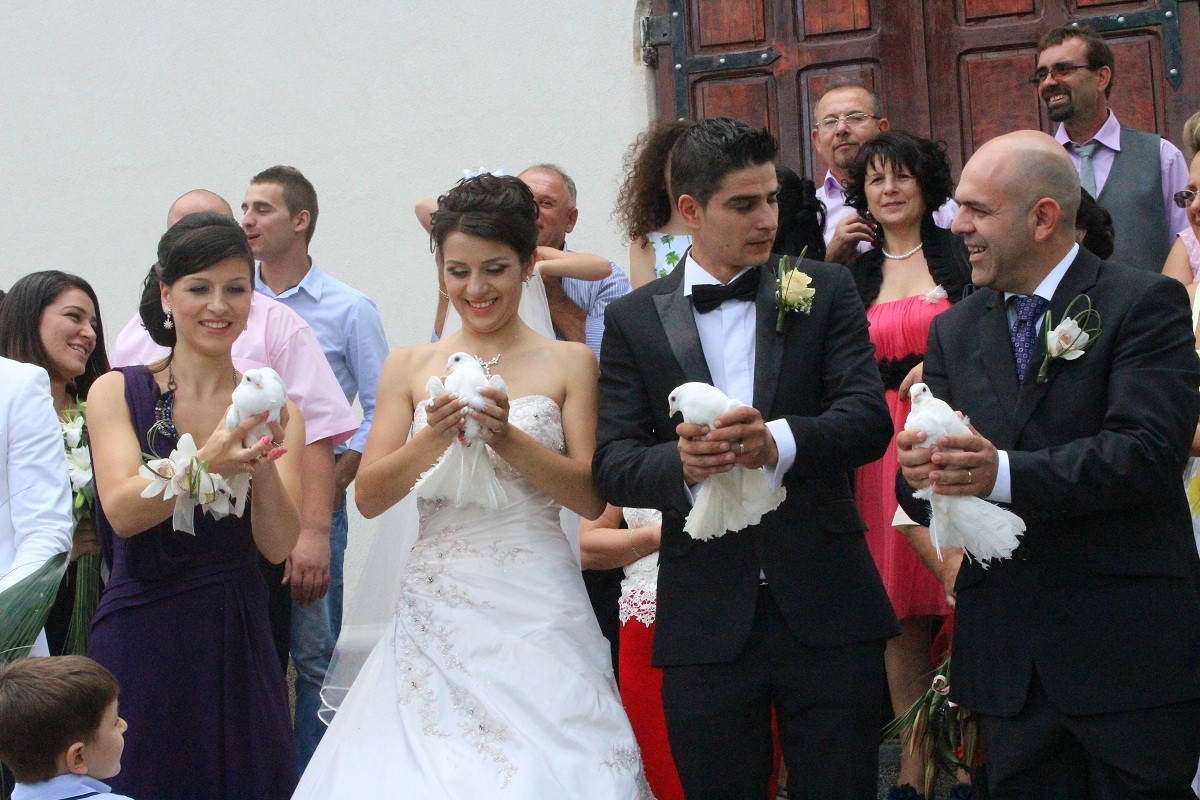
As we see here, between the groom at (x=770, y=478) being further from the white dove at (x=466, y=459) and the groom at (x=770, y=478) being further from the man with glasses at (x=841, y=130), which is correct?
the man with glasses at (x=841, y=130)

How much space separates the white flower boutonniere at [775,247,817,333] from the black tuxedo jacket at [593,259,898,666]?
2.5 inches

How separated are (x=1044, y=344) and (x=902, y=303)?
152 cm

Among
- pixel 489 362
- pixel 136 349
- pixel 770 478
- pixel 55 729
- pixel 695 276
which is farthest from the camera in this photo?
pixel 136 349

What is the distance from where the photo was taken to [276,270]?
598 centimetres

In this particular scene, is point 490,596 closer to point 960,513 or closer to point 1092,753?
point 960,513

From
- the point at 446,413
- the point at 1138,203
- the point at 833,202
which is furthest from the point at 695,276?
the point at 1138,203

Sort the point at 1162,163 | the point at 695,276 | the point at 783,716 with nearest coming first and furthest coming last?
1. the point at 783,716
2. the point at 695,276
3. the point at 1162,163

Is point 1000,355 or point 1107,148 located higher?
point 1107,148

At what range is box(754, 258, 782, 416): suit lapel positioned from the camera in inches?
139

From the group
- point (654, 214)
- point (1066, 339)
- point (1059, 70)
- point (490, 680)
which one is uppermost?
point (1059, 70)

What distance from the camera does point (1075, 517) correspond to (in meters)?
3.36

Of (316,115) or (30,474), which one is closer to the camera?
(30,474)

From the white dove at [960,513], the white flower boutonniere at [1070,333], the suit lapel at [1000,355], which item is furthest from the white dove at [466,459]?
the white flower boutonniere at [1070,333]

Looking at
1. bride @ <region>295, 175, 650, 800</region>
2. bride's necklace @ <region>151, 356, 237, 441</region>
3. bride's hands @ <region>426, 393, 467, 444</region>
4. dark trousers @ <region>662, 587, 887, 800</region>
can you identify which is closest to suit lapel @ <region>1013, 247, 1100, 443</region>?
dark trousers @ <region>662, 587, 887, 800</region>
